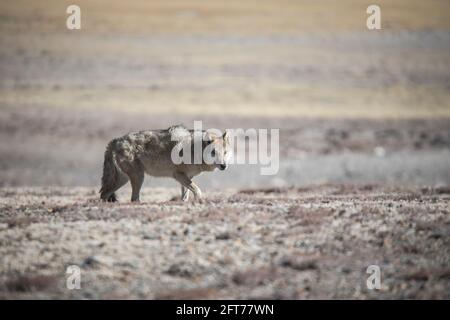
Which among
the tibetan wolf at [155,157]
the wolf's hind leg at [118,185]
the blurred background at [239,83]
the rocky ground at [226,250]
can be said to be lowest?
the rocky ground at [226,250]

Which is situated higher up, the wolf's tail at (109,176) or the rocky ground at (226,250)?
the wolf's tail at (109,176)

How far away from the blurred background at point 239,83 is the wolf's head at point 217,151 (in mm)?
14469

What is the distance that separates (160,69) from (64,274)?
47.7 meters

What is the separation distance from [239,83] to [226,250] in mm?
43767

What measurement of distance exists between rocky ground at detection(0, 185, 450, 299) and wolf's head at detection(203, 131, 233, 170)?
1.62 meters

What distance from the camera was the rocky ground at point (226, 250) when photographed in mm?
12109

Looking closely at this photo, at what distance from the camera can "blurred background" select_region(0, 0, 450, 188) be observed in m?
36.5

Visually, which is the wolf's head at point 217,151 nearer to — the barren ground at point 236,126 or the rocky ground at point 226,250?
the barren ground at point 236,126

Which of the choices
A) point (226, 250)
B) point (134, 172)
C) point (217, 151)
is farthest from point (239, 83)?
point (226, 250)

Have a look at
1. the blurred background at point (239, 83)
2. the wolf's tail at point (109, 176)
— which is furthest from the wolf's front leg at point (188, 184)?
the blurred background at point (239, 83)

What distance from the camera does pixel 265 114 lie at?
Result: 47.7 m

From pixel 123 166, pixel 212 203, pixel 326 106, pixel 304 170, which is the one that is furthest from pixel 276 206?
pixel 326 106

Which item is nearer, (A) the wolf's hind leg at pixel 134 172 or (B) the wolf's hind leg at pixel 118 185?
(A) the wolf's hind leg at pixel 134 172

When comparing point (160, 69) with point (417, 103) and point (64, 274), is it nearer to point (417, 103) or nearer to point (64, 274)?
point (417, 103)
